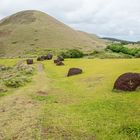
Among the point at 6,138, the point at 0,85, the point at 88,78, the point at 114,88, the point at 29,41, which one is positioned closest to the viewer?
the point at 6,138

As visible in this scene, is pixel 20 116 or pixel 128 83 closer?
pixel 20 116

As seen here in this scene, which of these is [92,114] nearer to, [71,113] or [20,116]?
[71,113]

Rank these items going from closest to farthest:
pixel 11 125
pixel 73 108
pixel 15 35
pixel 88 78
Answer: pixel 11 125 → pixel 73 108 → pixel 88 78 → pixel 15 35

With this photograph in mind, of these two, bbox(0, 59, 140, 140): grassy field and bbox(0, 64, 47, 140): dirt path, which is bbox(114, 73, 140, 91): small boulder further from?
bbox(0, 64, 47, 140): dirt path

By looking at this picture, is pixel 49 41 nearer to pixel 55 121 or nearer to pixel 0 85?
pixel 0 85

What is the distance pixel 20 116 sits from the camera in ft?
92.5

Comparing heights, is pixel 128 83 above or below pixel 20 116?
above

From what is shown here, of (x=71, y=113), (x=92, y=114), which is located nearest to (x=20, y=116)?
(x=71, y=113)

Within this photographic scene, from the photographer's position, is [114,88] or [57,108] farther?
[114,88]

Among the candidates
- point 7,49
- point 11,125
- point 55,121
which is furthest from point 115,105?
point 7,49

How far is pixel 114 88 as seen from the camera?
37781mm

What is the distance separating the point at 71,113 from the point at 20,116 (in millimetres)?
4127

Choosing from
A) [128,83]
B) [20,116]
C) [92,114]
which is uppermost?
[128,83]

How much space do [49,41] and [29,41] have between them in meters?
10.6
